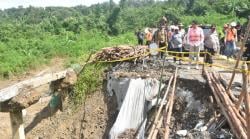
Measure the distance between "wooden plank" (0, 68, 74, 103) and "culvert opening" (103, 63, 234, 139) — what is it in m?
1.60

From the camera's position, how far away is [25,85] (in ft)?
33.5

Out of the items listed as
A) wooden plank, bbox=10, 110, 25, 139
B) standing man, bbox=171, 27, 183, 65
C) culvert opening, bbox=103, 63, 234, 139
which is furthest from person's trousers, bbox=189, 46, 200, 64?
wooden plank, bbox=10, 110, 25, 139

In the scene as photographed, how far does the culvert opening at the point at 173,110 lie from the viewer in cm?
932

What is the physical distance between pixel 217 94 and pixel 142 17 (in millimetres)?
43205

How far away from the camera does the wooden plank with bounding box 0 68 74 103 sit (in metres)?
9.54

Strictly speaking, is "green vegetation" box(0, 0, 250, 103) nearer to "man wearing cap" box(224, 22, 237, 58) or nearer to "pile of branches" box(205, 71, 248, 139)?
"pile of branches" box(205, 71, 248, 139)

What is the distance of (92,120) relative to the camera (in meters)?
11.5

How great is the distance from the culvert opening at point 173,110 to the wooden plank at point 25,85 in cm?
160

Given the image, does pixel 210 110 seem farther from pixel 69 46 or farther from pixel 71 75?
pixel 69 46

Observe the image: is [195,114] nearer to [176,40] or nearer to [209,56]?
[209,56]

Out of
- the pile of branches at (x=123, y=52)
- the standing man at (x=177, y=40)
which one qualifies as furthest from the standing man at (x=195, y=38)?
the pile of branches at (x=123, y=52)

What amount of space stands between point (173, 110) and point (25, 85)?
3581 mm

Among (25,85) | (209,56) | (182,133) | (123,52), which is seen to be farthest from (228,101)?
(25,85)

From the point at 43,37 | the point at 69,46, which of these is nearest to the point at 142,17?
the point at 43,37
